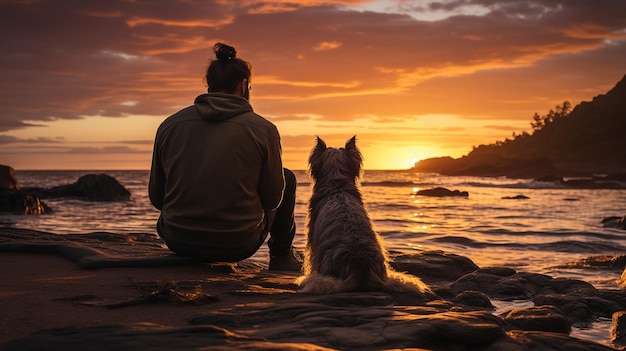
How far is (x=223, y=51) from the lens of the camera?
5910 millimetres

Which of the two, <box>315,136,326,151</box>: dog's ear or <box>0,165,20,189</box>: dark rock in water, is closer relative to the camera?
<box>315,136,326,151</box>: dog's ear

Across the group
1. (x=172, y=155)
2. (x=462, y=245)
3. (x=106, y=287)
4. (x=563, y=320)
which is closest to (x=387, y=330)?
(x=563, y=320)

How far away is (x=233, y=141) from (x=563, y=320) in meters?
3.52

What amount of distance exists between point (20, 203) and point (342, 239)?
76.2 feet

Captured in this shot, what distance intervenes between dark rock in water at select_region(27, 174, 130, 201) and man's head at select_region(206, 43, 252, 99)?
29701mm

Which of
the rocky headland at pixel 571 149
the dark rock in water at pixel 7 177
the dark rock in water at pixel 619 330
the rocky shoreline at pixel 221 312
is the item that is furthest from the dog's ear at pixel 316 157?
the rocky headland at pixel 571 149

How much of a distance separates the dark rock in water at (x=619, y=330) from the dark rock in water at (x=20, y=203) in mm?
23808

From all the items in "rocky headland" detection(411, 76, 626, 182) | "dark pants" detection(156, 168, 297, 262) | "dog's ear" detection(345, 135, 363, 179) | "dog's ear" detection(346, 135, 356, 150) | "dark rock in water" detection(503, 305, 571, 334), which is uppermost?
"rocky headland" detection(411, 76, 626, 182)

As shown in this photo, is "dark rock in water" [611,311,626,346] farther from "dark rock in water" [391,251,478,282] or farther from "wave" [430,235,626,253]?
"wave" [430,235,626,253]

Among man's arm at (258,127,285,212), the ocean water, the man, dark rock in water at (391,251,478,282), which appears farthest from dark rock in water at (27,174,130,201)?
man's arm at (258,127,285,212)

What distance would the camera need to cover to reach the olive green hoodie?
563cm

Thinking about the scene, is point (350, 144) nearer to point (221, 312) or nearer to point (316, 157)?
point (316, 157)

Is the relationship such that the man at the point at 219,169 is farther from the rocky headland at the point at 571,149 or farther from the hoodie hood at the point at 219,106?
the rocky headland at the point at 571,149

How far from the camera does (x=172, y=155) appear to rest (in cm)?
582
